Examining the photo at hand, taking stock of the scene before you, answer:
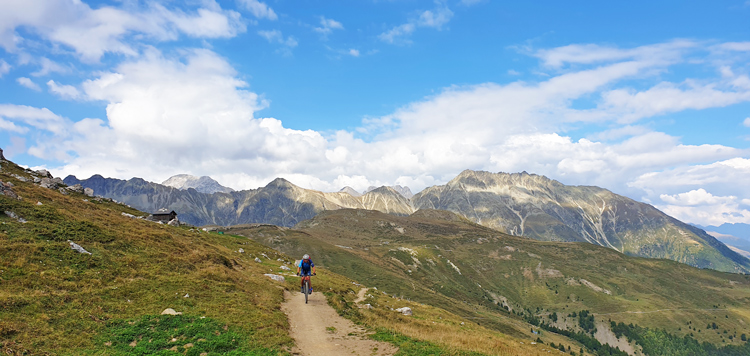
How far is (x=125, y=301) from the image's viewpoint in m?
26.0

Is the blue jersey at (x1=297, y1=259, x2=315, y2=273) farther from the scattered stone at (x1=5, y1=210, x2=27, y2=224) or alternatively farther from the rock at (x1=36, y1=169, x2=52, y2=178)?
the rock at (x1=36, y1=169, x2=52, y2=178)

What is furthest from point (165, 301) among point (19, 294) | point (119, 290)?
point (19, 294)

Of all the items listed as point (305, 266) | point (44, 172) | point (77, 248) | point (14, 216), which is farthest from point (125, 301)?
point (44, 172)

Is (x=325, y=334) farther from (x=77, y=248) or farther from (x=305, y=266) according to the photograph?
(x=77, y=248)

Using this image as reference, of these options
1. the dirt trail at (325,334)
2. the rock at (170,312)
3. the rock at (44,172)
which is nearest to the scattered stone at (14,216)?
the rock at (170,312)

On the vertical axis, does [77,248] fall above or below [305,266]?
below

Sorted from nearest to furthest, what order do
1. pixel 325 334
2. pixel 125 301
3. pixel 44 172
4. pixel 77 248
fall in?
Result: 1. pixel 125 301
2. pixel 325 334
3. pixel 77 248
4. pixel 44 172

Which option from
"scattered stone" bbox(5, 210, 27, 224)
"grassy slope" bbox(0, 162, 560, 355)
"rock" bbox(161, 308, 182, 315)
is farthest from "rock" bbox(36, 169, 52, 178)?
"rock" bbox(161, 308, 182, 315)

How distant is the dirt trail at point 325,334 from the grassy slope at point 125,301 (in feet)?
3.84

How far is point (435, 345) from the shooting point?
25812 millimetres

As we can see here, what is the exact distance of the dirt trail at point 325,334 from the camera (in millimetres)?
23041

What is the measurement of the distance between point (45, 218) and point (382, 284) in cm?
15382

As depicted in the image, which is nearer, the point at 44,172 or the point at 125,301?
the point at 125,301

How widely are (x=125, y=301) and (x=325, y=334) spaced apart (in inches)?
619
